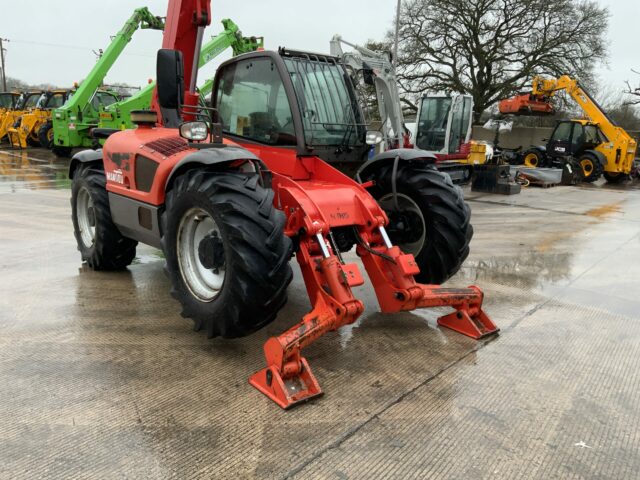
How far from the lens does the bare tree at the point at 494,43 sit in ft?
77.8

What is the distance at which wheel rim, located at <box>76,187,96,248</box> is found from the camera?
5.08 m

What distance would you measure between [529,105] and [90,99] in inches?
603

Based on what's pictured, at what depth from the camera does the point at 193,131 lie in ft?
11.4

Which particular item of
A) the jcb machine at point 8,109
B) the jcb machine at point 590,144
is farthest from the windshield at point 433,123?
the jcb machine at point 8,109

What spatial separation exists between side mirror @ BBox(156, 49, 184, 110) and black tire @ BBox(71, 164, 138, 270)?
154 centimetres

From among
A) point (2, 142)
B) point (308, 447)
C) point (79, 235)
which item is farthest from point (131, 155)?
point (2, 142)

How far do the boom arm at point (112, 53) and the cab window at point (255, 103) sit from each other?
11.5 metres

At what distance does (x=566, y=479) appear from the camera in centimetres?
223

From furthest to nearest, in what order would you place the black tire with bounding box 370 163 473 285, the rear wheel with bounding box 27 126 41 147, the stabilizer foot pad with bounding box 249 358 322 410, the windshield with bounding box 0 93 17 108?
the windshield with bounding box 0 93 17 108 → the rear wheel with bounding box 27 126 41 147 → the black tire with bounding box 370 163 473 285 → the stabilizer foot pad with bounding box 249 358 322 410

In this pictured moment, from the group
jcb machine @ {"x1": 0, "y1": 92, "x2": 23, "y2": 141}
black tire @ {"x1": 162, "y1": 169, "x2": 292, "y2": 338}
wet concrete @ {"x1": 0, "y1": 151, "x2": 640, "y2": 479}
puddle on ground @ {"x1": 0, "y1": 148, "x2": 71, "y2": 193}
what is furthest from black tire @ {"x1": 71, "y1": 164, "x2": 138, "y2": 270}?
jcb machine @ {"x1": 0, "y1": 92, "x2": 23, "y2": 141}

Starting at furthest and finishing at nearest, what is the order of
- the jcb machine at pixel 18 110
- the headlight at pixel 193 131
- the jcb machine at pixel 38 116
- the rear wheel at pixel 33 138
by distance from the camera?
1. the jcb machine at pixel 18 110
2. the rear wheel at pixel 33 138
3. the jcb machine at pixel 38 116
4. the headlight at pixel 193 131

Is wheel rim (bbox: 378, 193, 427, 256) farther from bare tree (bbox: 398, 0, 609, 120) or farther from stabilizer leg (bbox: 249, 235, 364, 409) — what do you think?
bare tree (bbox: 398, 0, 609, 120)

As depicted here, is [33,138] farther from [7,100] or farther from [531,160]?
[531,160]

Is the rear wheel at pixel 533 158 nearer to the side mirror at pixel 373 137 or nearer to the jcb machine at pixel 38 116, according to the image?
the side mirror at pixel 373 137
